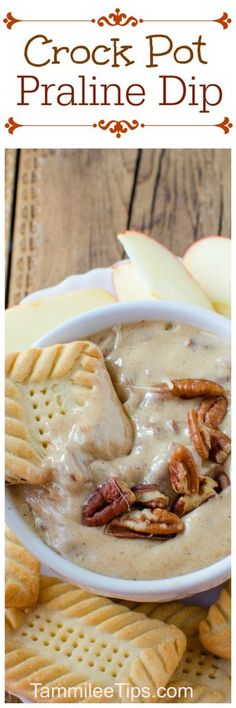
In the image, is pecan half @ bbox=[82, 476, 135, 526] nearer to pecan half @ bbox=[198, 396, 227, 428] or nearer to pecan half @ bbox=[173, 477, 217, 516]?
pecan half @ bbox=[173, 477, 217, 516]

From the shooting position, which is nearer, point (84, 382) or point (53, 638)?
point (84, 382)

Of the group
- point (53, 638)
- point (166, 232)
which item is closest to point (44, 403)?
point (53, 638)

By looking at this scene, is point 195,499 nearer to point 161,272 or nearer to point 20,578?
point 20,578

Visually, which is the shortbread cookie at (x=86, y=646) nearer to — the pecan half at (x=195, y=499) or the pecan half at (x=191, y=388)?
the pecan half at (x=195, y=499)

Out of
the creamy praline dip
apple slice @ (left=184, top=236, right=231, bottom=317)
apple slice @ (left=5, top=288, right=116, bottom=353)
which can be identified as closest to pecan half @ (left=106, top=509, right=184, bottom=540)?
the creamy praline dip

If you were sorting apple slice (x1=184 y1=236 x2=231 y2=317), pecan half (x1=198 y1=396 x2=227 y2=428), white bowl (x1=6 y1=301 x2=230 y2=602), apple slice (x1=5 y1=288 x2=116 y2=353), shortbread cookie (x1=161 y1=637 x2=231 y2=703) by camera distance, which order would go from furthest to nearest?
apple slice (x1=184 y1=236 x2=231 y2=317), apple slice (x1=5 y1=288 x2=116 y2=353), shortbread cookie (x1=161 y1=637 x2=231 y2=703), pecan half (x1=198 y1=396 x2=227 y2=428), white bowl (x1=6 y1=301 x2=230 y2=602)
